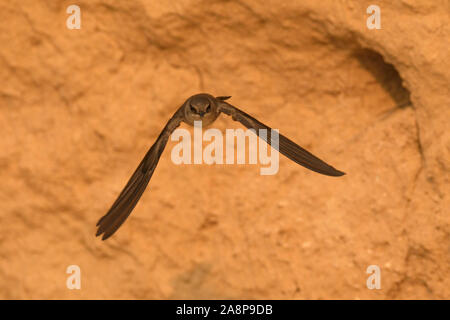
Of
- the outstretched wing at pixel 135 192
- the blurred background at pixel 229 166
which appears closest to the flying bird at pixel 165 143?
the outstretched wing at pixel 135 192

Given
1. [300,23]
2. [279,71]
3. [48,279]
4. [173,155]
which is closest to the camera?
[300,23]

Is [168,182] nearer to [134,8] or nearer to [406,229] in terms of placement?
[134,8]

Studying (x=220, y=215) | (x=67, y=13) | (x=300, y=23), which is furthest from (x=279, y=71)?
(x=67, y=13)

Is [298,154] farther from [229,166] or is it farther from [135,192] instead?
[229,166]

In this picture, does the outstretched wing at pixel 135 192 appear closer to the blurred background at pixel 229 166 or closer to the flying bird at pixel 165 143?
the flying bird at pixel 165 143

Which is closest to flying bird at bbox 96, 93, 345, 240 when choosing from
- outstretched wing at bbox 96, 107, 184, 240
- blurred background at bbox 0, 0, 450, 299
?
outstretched wing at bbox 96, 107, 184, 240

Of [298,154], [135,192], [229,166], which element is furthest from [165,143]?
[229,166]
